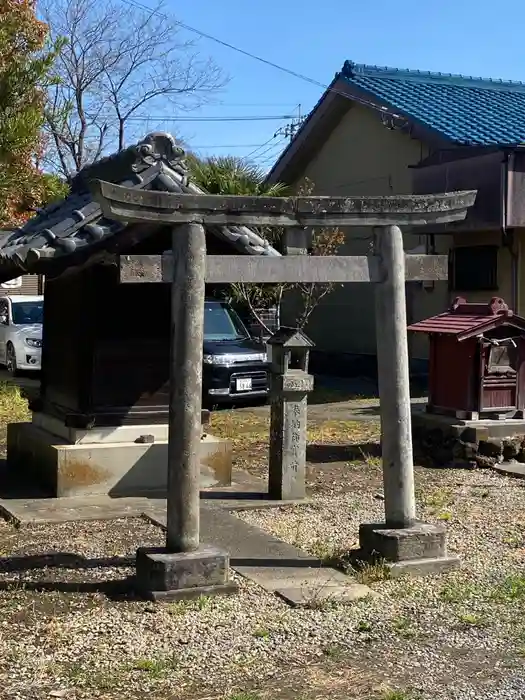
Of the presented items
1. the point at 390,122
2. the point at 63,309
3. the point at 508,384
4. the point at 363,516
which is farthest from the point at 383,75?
the point at 363,516

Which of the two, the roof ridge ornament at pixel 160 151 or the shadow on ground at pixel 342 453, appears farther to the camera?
the shadow on ground at pixel 342 453

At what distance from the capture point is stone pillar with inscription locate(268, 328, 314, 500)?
8.55 metres

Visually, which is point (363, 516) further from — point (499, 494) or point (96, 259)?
point (96, 259)

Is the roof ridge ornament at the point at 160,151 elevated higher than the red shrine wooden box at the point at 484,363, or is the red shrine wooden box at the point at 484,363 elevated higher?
the roof ridge ornament at the point at 160,151

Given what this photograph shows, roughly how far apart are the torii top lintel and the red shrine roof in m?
3.67

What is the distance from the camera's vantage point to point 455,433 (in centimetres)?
1044

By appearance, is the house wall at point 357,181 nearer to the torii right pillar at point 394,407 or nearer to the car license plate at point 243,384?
the car license plate at point 243,384

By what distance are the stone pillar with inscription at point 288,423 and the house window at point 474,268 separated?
29.2 feet

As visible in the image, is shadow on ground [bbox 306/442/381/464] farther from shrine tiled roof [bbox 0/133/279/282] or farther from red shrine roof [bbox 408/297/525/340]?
shrine tiled roof [bbox 0/133/279/282]

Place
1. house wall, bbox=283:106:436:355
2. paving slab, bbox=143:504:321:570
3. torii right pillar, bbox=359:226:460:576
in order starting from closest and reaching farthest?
torii right pillar, bbox=359:226:460:576
paving slab, bbox=143:504:321:570
house wall, bbox=283:106:436:355

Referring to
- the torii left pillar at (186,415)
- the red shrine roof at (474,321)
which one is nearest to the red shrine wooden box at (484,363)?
the red shrine roof at (474,321)

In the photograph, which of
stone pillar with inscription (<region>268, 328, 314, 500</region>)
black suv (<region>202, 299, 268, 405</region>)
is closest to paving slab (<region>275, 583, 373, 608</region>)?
stone pillar with inscription (<region>268, 328, 314, 500</region>)

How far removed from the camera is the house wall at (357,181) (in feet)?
62.7

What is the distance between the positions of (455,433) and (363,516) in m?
2.74
